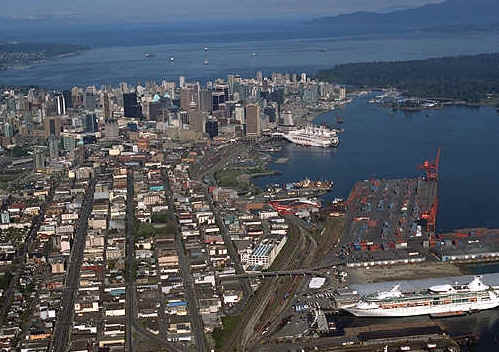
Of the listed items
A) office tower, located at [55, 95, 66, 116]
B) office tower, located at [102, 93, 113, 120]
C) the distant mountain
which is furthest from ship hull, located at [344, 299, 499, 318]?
the distant mountain

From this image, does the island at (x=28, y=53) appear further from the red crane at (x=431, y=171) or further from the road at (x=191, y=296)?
the road at (x=191, y=296)

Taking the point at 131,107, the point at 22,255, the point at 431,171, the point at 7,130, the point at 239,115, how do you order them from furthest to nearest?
the point at 131,107, the point at 239,115, the point at 7,130, the point at 431,171, the point at 22,255

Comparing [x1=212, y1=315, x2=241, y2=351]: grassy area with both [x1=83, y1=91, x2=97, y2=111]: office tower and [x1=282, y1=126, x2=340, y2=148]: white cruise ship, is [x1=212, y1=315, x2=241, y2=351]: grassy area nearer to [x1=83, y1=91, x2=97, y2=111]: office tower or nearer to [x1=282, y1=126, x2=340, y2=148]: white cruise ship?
[x1=282, y1=126, x2=340, y2=148]: white cruise ship

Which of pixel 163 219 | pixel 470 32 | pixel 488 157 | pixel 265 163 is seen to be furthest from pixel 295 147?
pixel 470 32

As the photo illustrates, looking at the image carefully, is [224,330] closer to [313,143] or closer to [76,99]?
[313,143]

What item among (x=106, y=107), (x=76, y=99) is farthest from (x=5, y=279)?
(x=76, y=99)

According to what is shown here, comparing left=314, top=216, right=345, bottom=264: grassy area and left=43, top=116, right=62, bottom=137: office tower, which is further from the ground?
left=43, top=116, right=62, bottom=137: office tower

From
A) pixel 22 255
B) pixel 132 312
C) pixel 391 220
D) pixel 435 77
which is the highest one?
pixel 435 77
